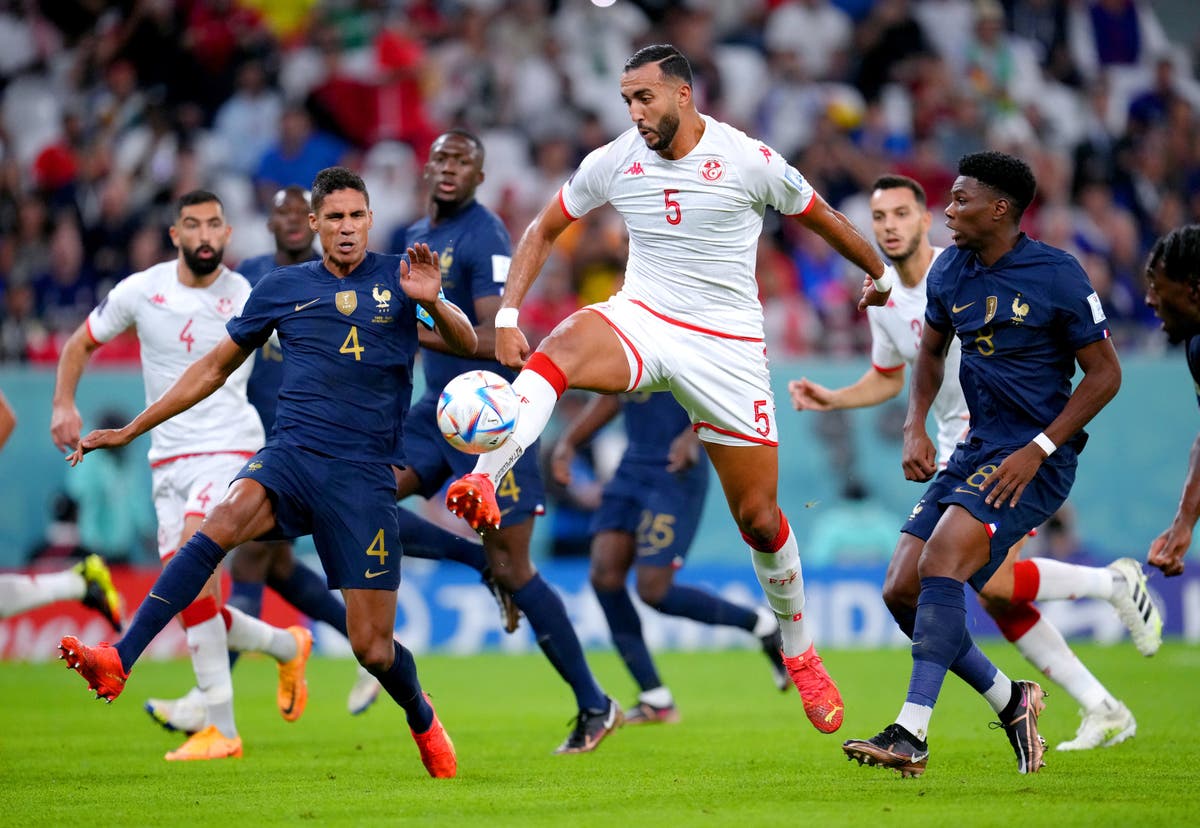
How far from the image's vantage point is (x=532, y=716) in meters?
10.6

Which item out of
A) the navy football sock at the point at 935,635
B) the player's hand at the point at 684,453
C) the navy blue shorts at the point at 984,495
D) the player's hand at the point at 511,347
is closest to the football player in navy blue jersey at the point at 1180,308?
the navy blue shorts at the point at 984,495

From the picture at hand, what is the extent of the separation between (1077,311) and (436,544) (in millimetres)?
4011

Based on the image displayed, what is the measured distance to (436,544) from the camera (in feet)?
30.2

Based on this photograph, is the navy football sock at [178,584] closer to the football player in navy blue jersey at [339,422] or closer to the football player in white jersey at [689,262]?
the football player in navy blue jersey at [339,422]

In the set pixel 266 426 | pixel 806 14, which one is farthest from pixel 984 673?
pixel 806 14

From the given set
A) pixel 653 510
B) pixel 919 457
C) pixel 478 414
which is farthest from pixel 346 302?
pixel 653 510

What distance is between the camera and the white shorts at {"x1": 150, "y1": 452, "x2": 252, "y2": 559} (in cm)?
916

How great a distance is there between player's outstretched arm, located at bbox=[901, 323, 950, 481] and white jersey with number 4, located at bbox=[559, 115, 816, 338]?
90cm

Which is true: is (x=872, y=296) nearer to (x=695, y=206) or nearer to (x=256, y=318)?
(x=695, y=206)

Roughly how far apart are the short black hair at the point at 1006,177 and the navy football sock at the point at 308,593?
16.0 feet

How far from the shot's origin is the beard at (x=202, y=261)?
360 inches

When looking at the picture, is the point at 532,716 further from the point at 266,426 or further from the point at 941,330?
the point at 941,330

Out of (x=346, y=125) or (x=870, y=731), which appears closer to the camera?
(x=870, y=731)

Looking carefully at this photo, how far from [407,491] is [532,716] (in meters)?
2.28
